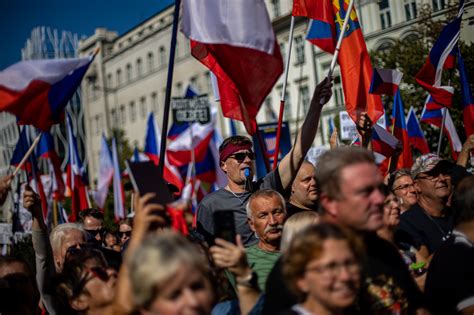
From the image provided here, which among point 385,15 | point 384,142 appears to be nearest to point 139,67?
point 385,15

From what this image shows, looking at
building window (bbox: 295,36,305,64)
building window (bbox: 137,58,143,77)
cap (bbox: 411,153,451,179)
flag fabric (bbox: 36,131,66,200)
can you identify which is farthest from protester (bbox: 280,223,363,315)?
building window (bbox: 137,58,143,77)

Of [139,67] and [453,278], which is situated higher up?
[139,67]

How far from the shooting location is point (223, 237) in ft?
11.0

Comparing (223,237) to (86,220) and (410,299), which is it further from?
(86,220)

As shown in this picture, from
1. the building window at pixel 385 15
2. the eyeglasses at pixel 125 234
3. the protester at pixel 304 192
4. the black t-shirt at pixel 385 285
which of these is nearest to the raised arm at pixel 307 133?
the protester at pixel 304 192

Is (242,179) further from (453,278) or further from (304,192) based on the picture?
(453,278)

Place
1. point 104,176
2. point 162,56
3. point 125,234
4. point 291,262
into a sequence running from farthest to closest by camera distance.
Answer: point 162,56 → point 104,176 → point 125,234 → point 291,262

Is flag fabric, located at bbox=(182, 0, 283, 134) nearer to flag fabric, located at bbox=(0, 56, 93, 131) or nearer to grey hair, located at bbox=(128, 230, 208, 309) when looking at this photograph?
flag fabric, located at bbox=(0, 56, 93, 131)

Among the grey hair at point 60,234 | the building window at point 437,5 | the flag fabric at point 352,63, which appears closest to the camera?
the grey hair at point 60,234

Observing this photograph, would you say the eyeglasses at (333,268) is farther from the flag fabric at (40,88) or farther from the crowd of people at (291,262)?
the flag fabric at (40,88)

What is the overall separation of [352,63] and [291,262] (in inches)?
166

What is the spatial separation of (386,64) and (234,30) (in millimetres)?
15871

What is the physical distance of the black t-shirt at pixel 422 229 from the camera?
471cm

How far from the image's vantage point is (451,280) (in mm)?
3307
